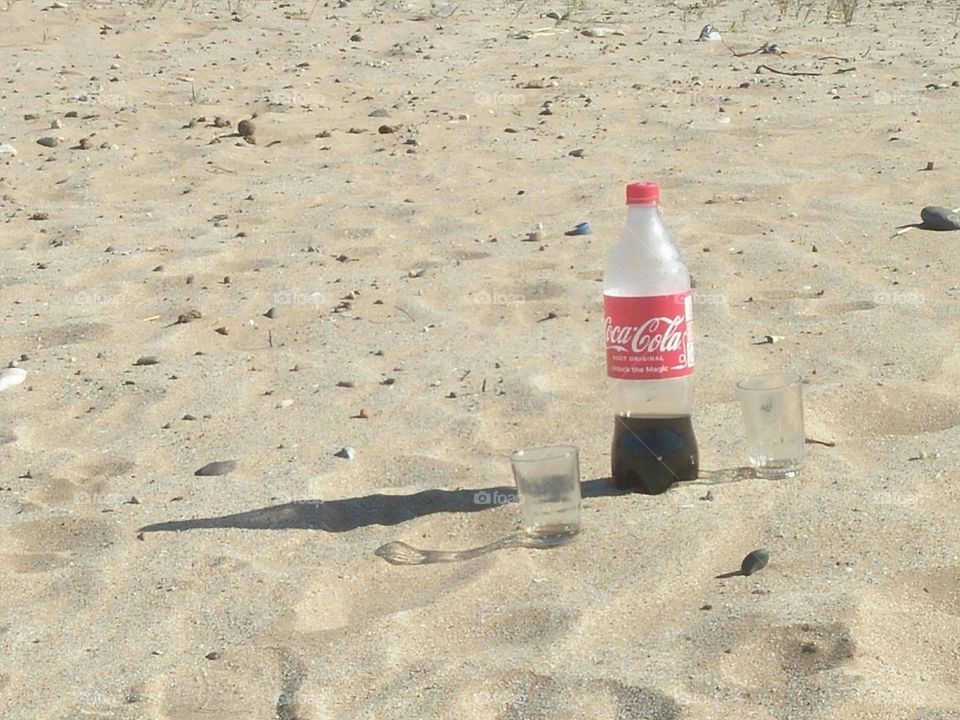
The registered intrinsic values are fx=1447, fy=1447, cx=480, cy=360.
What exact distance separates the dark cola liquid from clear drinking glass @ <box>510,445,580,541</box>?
26 cm

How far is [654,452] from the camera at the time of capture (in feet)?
10.0

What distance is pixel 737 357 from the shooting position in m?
3.88

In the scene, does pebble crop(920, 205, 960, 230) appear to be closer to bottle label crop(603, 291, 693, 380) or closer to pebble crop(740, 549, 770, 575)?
bottle label crop(603, 291, 693, 380)

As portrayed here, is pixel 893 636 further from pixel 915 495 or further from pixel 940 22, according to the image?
pixel 940 22

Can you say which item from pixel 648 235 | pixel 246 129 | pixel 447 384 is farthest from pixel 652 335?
pixel 246 129

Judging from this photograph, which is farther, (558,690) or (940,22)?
(940,22)

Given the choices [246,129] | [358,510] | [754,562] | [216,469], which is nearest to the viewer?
[754,562]

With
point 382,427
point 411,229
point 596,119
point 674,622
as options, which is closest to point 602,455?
point 382,427

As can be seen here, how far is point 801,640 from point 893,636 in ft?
0.48

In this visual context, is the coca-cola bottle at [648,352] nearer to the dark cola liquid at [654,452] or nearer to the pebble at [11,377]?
the dark cola liquid at [654,452]

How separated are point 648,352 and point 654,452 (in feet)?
0.81

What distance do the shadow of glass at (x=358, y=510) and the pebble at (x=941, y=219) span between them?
238cm

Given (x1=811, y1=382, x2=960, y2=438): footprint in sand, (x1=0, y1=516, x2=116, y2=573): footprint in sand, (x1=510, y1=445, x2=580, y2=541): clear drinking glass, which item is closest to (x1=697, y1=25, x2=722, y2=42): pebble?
(x1=811, y1=382, x2=960, y2=438): footprint in sand

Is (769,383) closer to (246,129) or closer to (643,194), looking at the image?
(643,194)
